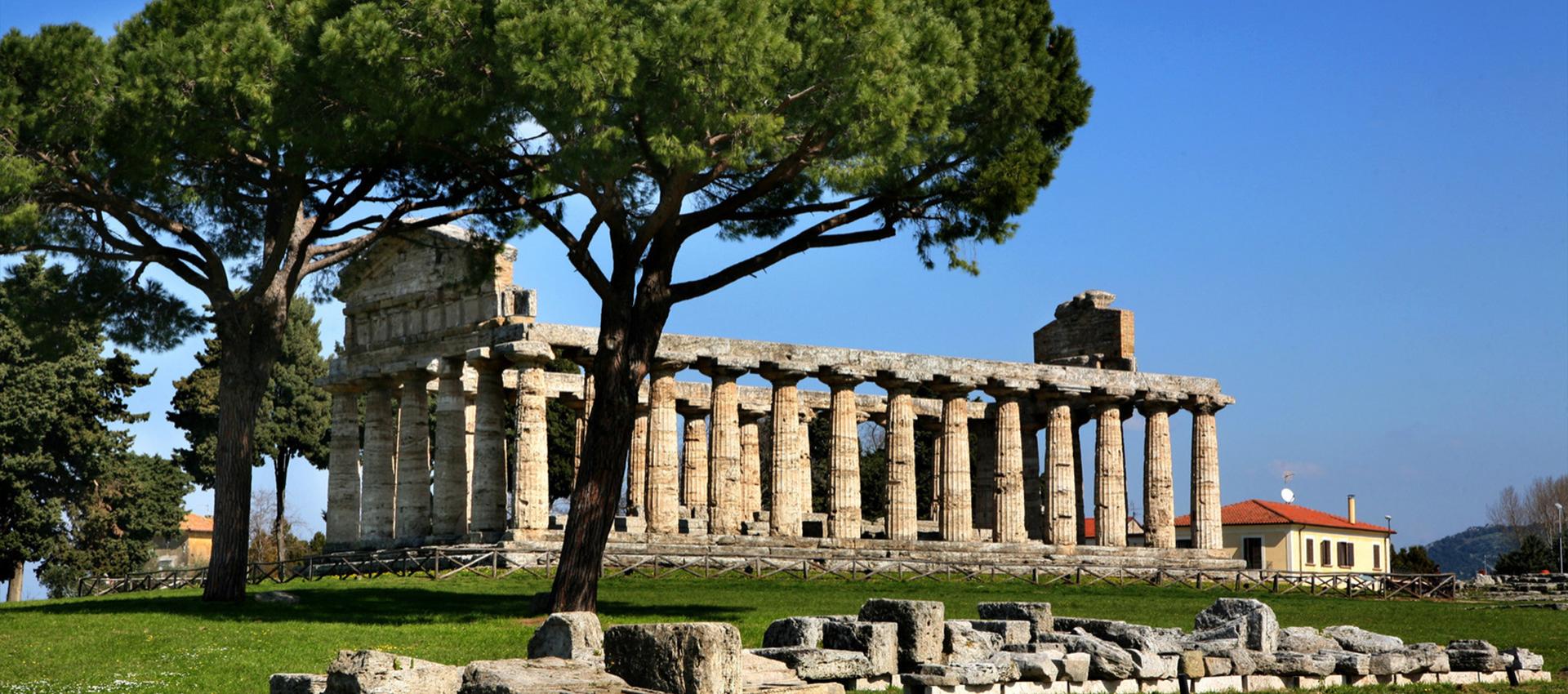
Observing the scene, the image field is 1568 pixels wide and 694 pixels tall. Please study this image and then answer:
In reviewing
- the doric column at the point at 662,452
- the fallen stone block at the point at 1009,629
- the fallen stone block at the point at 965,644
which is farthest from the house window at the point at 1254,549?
the fallen stone block at the point at 965,644

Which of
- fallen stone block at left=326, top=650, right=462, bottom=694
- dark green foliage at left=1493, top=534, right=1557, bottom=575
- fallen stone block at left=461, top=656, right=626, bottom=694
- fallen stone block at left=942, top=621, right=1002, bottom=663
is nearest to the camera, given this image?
fallen stone block at left=461, top=656, right=626, bottom=694

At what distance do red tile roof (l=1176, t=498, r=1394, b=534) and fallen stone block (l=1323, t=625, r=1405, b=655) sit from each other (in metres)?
58.4

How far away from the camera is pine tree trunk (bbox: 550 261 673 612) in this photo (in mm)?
24344

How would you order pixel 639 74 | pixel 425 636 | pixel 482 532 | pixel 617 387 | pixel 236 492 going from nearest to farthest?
pixel 425 636
pixel 639 74
pixel 617 387
pixel 236 492
pixel 482 532

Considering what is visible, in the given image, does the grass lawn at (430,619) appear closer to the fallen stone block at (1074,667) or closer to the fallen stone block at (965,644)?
the fallen stone block at (965,644)

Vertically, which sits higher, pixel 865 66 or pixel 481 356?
pixel 865 66

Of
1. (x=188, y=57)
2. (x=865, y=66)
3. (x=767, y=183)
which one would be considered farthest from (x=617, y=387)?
(x=188, y=57)

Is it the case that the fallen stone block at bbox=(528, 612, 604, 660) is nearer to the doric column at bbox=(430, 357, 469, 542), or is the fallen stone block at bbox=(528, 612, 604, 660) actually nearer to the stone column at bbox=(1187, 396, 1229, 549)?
the doric column at bbox=(430, 357, 469, 542)

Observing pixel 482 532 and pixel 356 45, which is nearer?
pixel 356 45

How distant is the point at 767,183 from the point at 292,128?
24.4 ft

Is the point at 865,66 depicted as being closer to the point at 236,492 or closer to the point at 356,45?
the point at 356,45

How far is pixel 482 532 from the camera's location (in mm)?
39781

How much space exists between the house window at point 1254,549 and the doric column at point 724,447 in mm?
41613

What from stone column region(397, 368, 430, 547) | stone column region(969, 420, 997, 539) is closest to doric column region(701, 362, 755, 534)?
stone column region(397, 368, 430, 547)
